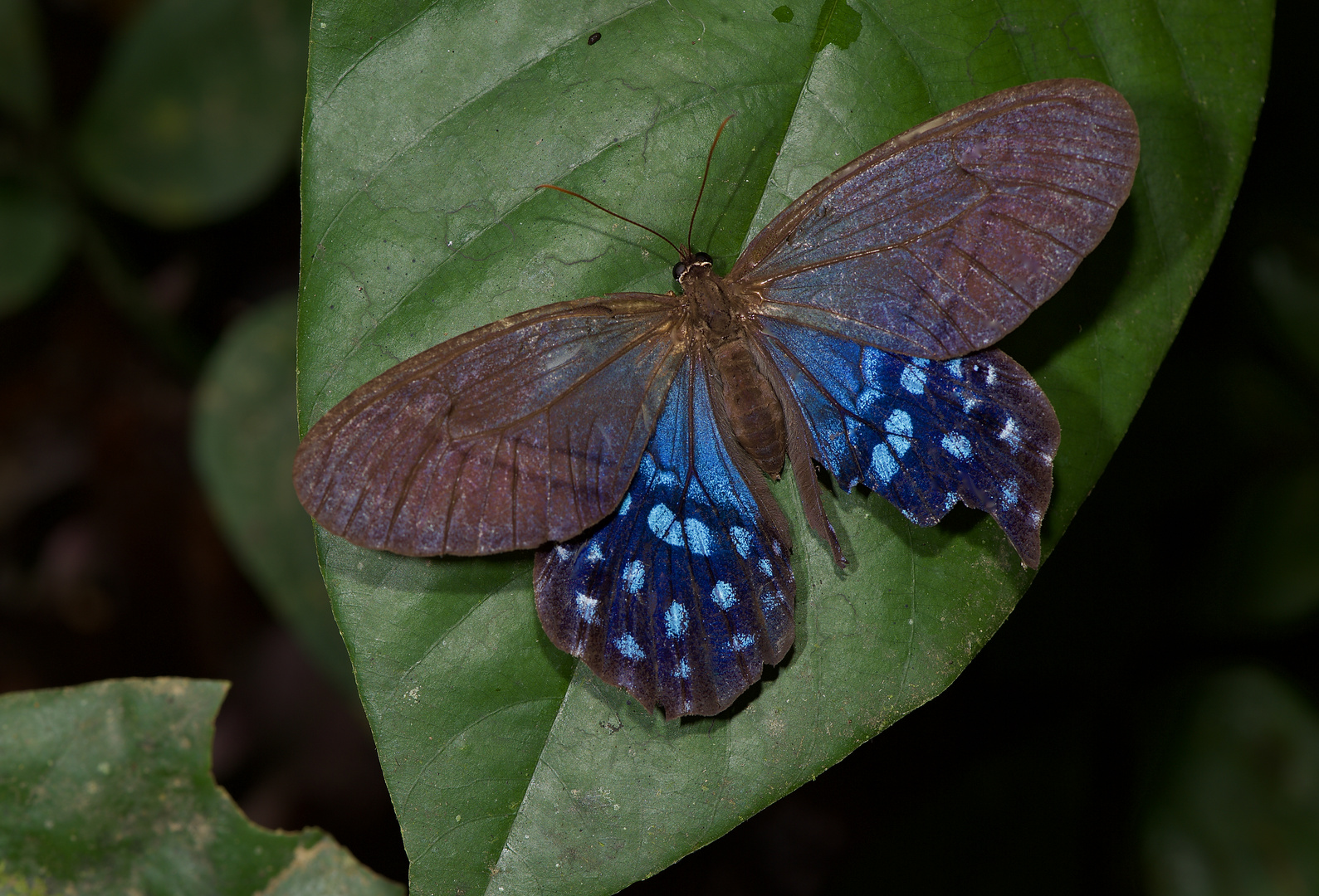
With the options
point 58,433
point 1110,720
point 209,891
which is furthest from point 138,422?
point 1110,720

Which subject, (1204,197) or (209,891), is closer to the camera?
(1204,197)

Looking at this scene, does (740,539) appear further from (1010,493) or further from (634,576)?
(1010,493)

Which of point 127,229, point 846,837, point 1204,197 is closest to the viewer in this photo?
point 1204,197

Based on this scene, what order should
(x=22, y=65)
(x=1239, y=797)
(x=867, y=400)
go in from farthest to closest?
(x=22, y=65) → (x=1239, y=797) → (x=867, y=400)

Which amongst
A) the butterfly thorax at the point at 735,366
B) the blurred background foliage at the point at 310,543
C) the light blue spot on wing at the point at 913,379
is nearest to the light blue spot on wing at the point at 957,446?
the light blue spot on wing at the point at 913,379

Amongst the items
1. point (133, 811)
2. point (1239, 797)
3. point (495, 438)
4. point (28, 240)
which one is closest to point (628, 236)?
point (495, 438)

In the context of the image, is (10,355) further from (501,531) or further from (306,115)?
(501,531)
